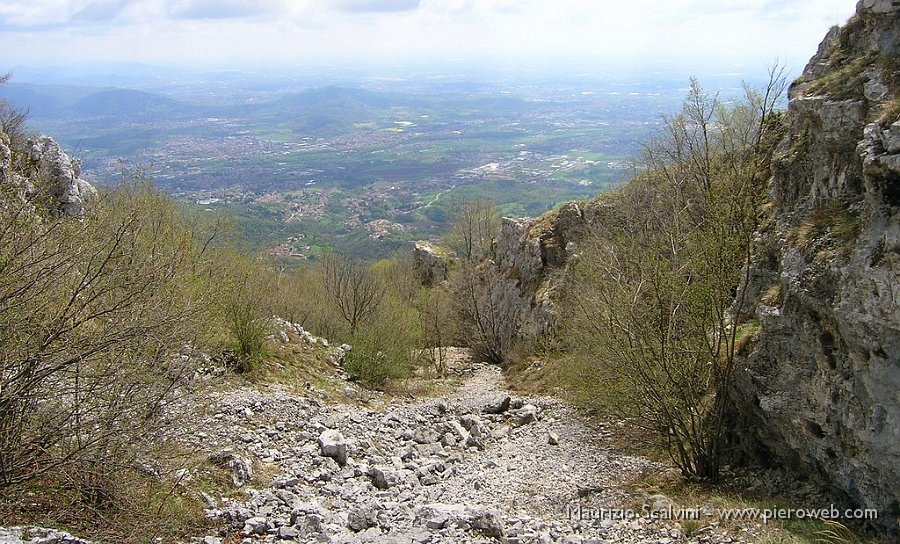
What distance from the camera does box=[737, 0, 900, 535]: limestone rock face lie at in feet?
25.4

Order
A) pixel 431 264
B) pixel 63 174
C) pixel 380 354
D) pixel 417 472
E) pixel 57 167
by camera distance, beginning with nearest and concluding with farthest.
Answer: pixel 417 472
pixel 57 167
pixel 63 174
pixel 380 354
pixel 431 264

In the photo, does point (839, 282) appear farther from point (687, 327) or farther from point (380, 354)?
point (380, 354)

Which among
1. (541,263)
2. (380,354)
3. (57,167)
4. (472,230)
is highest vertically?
(57,167)

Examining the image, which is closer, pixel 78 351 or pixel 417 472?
pixel 78 351

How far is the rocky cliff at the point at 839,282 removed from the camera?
7.75 m

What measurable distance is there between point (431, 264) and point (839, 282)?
41.1 m

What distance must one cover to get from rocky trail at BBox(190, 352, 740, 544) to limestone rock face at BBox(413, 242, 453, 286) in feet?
92.6

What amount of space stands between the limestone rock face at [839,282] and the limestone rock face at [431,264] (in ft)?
121

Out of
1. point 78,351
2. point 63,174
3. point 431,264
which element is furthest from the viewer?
point 431,264

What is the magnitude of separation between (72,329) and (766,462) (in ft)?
39.7

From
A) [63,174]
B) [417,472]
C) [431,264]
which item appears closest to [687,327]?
[417,472]

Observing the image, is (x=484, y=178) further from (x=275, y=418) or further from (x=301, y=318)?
(x=275, y=418)

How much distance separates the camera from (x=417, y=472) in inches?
520

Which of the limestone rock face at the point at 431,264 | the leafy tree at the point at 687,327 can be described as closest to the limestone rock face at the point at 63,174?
the leafy tree at the point at 687,327
